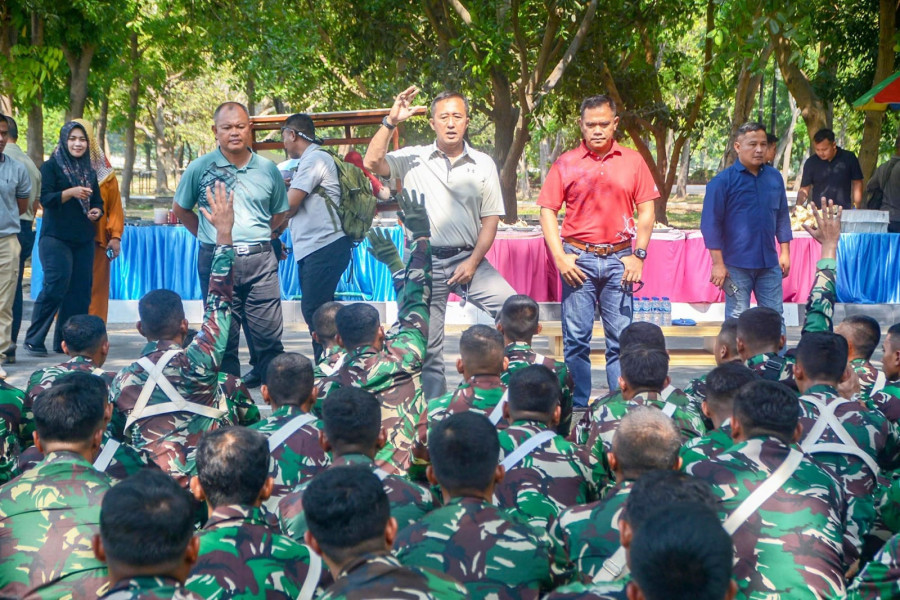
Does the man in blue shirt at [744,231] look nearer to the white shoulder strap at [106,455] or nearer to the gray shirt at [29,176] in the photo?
the white shoulder strap at [106,455]

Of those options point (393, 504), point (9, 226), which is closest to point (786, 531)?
point (393, 504)

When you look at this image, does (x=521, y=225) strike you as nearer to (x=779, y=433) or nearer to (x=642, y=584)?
(x=779, y=433)

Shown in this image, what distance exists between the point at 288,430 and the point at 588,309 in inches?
114

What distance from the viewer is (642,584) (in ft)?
7.45

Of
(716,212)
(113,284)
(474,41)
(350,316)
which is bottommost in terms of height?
(113,284)

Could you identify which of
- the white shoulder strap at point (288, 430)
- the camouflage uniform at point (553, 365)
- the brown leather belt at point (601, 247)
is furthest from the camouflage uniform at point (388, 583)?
the brown leather belt at point (601, 247)

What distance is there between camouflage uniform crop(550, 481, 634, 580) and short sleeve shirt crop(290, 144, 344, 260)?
435cm

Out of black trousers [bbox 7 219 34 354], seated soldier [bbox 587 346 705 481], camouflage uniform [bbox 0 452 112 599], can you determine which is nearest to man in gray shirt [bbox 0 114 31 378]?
black trousers [bbox 7 219 34 354]

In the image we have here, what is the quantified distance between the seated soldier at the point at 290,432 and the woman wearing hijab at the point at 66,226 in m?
4.54

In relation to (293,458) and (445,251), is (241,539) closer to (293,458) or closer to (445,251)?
(293,458)

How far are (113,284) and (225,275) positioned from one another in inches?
280

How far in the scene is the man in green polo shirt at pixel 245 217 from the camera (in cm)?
672

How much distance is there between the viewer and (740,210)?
713 centimetres

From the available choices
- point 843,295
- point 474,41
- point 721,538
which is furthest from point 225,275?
point 474,41
